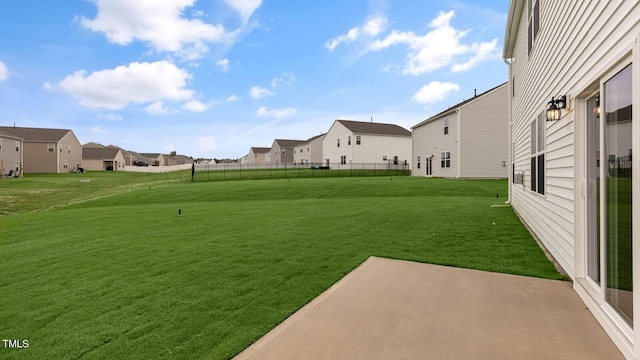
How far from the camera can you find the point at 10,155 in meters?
35.1

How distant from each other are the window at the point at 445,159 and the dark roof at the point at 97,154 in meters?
59.4

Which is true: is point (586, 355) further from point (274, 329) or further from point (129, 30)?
point (129, 30)

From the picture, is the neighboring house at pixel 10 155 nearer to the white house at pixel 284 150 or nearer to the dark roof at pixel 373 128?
the white house at pixel 284 150

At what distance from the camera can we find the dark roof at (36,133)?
137 feet

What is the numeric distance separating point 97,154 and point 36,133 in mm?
15404

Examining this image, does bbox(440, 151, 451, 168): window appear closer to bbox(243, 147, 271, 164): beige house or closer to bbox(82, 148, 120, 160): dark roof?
bbox(243, 147, 271, 164): beige house

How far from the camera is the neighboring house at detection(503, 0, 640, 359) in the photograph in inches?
92.4

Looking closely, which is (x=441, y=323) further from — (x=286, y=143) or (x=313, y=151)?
(x=286, y=143)

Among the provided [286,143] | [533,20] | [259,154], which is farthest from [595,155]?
[259,154]

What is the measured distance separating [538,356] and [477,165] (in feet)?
74.1

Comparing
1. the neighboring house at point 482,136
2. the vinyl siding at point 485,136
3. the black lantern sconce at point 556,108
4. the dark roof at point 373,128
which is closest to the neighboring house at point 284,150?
the dark roof at point 373,128

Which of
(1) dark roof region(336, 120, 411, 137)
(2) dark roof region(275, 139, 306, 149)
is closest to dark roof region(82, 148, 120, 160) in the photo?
A: (2) dark roof region(275, 139, 306, 149)

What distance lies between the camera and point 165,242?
639 cm

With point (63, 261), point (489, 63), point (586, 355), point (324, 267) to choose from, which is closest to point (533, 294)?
point (586, 355)
